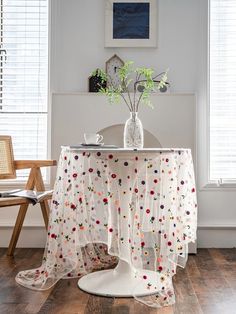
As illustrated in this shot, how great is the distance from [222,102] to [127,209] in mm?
1641

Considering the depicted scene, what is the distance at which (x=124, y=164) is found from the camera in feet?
7.49

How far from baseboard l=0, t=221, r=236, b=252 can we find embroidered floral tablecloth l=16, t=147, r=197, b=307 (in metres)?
1.04

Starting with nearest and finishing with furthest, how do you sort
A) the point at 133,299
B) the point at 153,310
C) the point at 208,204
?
1. the point at 153,310
2. the point at 133,299
3. the point at 208,204

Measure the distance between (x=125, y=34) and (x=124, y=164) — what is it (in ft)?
5.50

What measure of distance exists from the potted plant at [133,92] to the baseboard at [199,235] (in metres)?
1.09

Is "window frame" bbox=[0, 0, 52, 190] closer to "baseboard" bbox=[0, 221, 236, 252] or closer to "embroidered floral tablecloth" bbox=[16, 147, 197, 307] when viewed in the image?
"baseboard" bbox=[0, 221, 236, 252]

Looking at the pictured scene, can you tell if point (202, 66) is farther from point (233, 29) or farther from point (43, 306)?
point (43, 306)

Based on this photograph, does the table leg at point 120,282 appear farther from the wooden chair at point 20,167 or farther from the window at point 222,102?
the window at point 222,102

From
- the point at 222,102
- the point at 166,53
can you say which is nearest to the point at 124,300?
the point at 222,102

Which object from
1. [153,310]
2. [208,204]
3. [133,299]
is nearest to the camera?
[153,310]

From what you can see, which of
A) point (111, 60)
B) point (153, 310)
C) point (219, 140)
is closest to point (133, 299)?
point (153, 310)

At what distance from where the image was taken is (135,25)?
363 cm

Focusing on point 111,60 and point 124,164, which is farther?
point 111,60

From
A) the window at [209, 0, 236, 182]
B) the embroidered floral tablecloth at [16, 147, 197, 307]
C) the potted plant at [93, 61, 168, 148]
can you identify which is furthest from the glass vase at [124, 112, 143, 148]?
the window at [209, 0, 236, 182]
